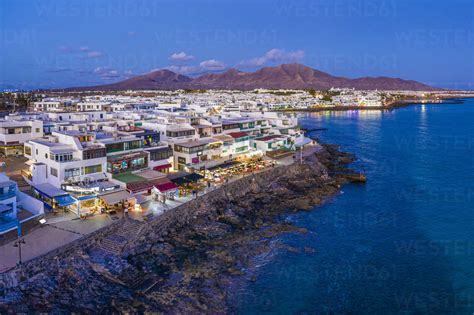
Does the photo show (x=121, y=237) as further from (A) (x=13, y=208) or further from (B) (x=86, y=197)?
(A) (x=13, y=208)

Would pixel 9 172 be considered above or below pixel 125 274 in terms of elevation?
above

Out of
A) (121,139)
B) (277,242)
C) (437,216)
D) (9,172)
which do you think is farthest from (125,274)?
(437,216)

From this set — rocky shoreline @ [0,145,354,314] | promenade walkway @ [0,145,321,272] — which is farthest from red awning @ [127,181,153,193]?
rocky shoreline @ [0,145,354,314]

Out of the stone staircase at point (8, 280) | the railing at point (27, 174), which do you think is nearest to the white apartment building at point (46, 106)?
the railing at point (27, 174)

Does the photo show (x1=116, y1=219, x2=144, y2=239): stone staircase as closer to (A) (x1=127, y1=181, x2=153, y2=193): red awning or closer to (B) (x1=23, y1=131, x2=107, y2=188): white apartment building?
(A) (x1=127, y1=181, x2=153, y2=193): red awning

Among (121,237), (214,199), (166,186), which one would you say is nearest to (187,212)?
(166,186)

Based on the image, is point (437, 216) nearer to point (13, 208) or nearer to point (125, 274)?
point (125, 274)
